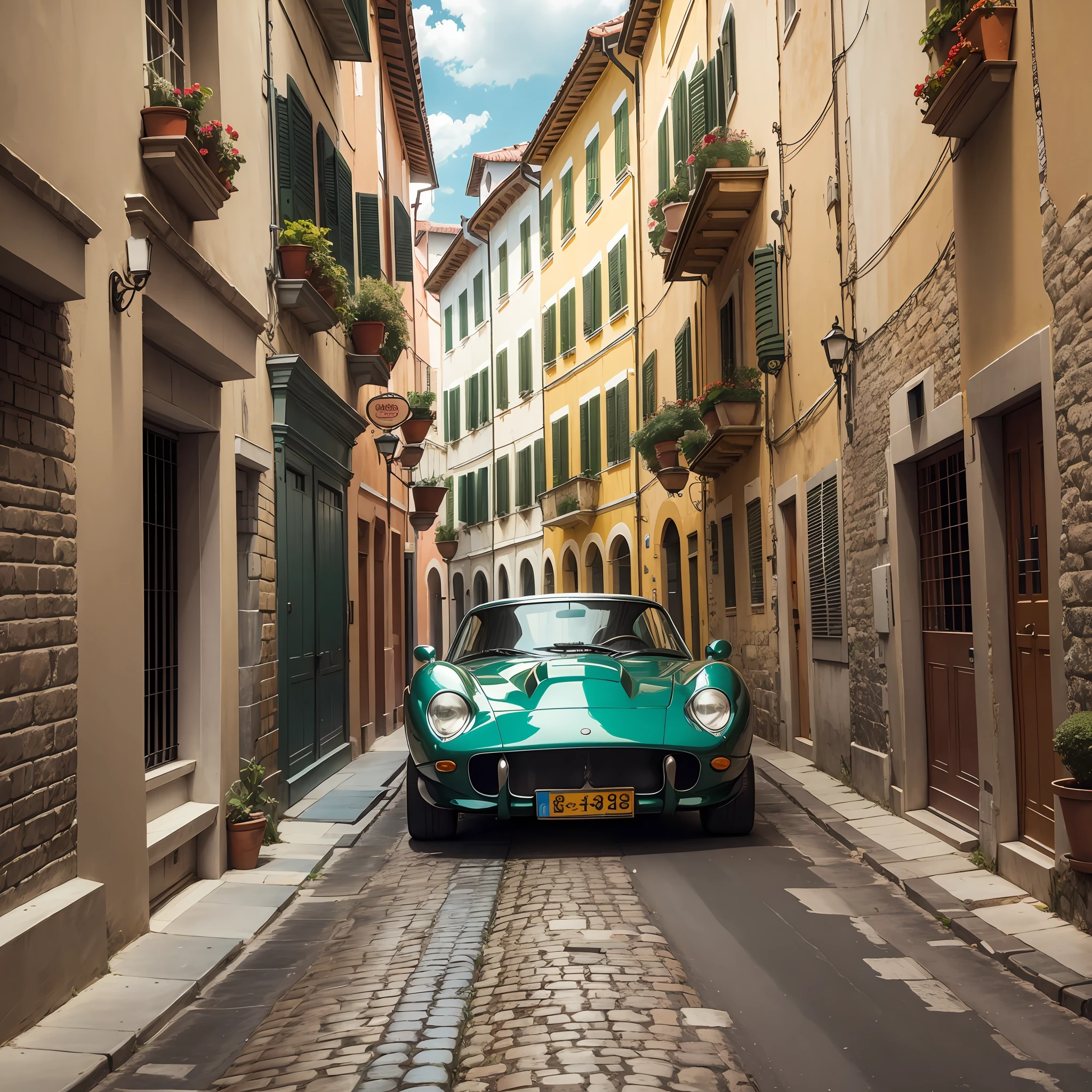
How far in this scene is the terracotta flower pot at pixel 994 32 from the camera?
5996 millimetres

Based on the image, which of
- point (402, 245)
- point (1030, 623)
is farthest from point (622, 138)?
point (1030, 623)

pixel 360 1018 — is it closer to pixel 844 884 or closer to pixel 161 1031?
pixel 161 1031

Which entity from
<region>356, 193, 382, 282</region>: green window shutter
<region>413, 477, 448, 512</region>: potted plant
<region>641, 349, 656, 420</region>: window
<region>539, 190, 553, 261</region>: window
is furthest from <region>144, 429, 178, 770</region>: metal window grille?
<region>539, 190, 553, 261</region>: window

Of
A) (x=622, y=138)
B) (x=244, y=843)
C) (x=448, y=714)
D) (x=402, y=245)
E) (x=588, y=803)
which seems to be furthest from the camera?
(x=622, y=138)

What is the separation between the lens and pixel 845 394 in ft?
34.4

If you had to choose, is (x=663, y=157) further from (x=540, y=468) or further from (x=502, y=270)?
(x=502, y=270)

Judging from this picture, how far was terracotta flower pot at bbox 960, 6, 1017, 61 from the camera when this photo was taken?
5996 millimetres

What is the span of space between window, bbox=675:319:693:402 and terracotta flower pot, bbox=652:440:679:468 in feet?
2.81

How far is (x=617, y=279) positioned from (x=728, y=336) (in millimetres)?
9441

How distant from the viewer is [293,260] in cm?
1015

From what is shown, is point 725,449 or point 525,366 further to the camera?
point 525,366

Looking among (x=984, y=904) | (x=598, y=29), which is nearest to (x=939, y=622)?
(x=984, y=904)

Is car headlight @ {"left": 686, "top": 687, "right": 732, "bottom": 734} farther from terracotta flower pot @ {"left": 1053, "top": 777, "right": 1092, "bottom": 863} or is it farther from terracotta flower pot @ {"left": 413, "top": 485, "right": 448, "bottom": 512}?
terracotta flower pot @ {"left": 413, "top": 485, "right": 448, "bottom": 512}

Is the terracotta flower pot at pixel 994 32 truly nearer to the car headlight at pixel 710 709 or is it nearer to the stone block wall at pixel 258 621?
the car headlight at pixel 710 709
